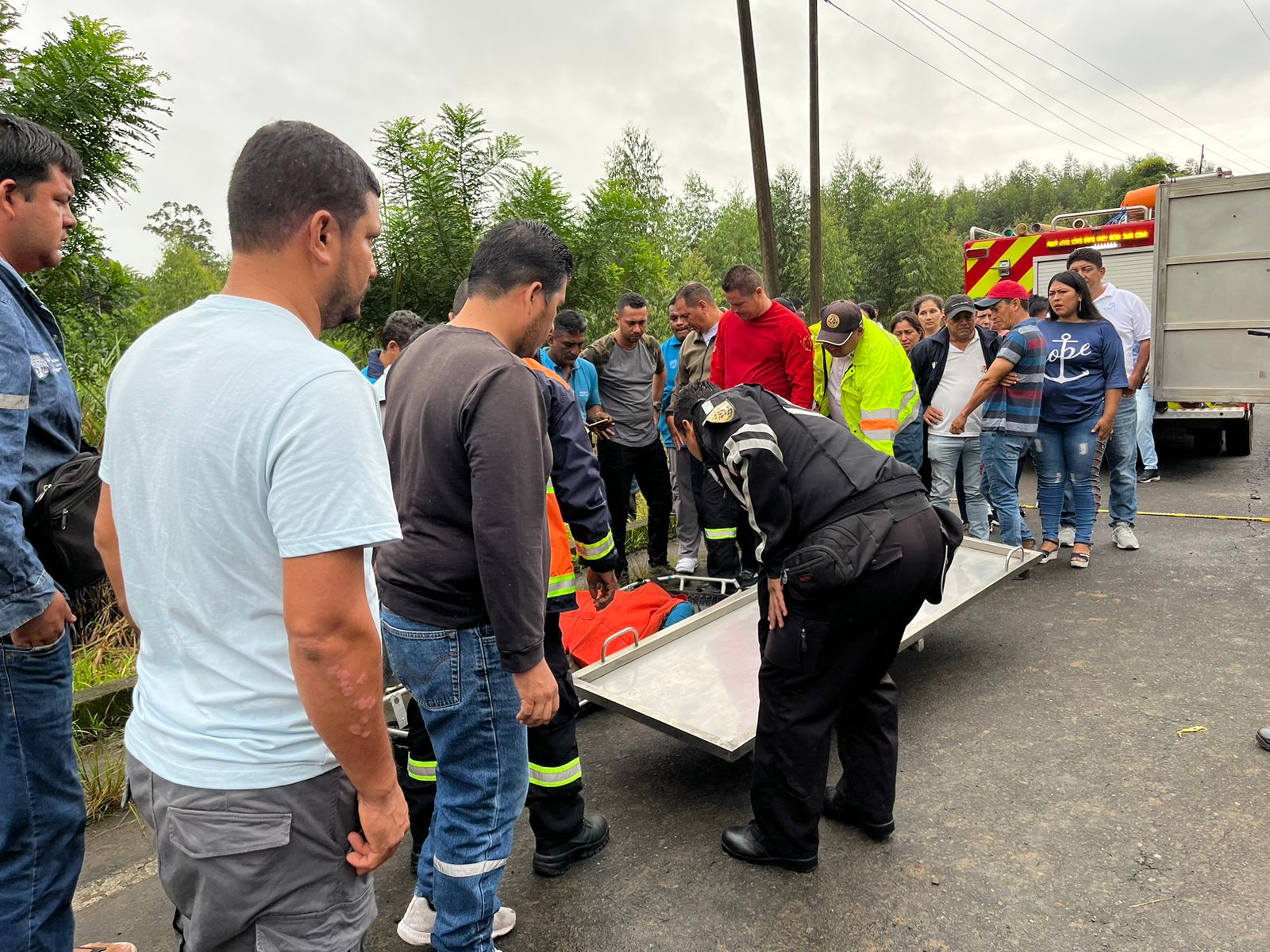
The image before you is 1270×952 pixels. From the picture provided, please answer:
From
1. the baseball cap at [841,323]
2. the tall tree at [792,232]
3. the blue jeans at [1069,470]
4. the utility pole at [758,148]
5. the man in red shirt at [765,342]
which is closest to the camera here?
the baseball cap at [841,323]

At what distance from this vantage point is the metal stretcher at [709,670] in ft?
10.3

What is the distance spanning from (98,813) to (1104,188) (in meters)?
69.6

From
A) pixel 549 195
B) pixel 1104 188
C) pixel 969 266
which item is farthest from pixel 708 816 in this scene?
pixel 1104 188

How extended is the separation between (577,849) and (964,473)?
4.63m

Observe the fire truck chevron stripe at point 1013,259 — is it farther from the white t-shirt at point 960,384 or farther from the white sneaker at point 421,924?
the white sneaker at point 421,924

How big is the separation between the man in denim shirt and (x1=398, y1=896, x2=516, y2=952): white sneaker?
859 mm

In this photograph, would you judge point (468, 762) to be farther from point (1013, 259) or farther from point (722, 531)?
point (1013, 259)

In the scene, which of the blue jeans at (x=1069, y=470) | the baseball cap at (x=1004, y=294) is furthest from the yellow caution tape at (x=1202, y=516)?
the baseball cap at (x=1004, y=294)

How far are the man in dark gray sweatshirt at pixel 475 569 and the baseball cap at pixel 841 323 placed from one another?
3.42 metres

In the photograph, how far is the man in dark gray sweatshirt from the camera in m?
1.90

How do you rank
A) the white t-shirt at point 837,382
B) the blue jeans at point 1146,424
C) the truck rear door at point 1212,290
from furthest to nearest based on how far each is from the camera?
1. the blue jeans at point 1146,424
2. the truck rear door at point 1212,290
3. the white t-shirt at point 837,382

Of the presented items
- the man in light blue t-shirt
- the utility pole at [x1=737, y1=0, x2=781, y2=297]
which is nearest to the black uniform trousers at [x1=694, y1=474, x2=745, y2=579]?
the man in light blue t-shirt

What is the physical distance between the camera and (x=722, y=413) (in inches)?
102

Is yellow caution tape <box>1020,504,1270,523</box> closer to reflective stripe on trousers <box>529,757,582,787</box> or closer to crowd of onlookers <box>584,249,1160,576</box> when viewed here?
crowd of onlookers <box>584,249,1160,576</box>
